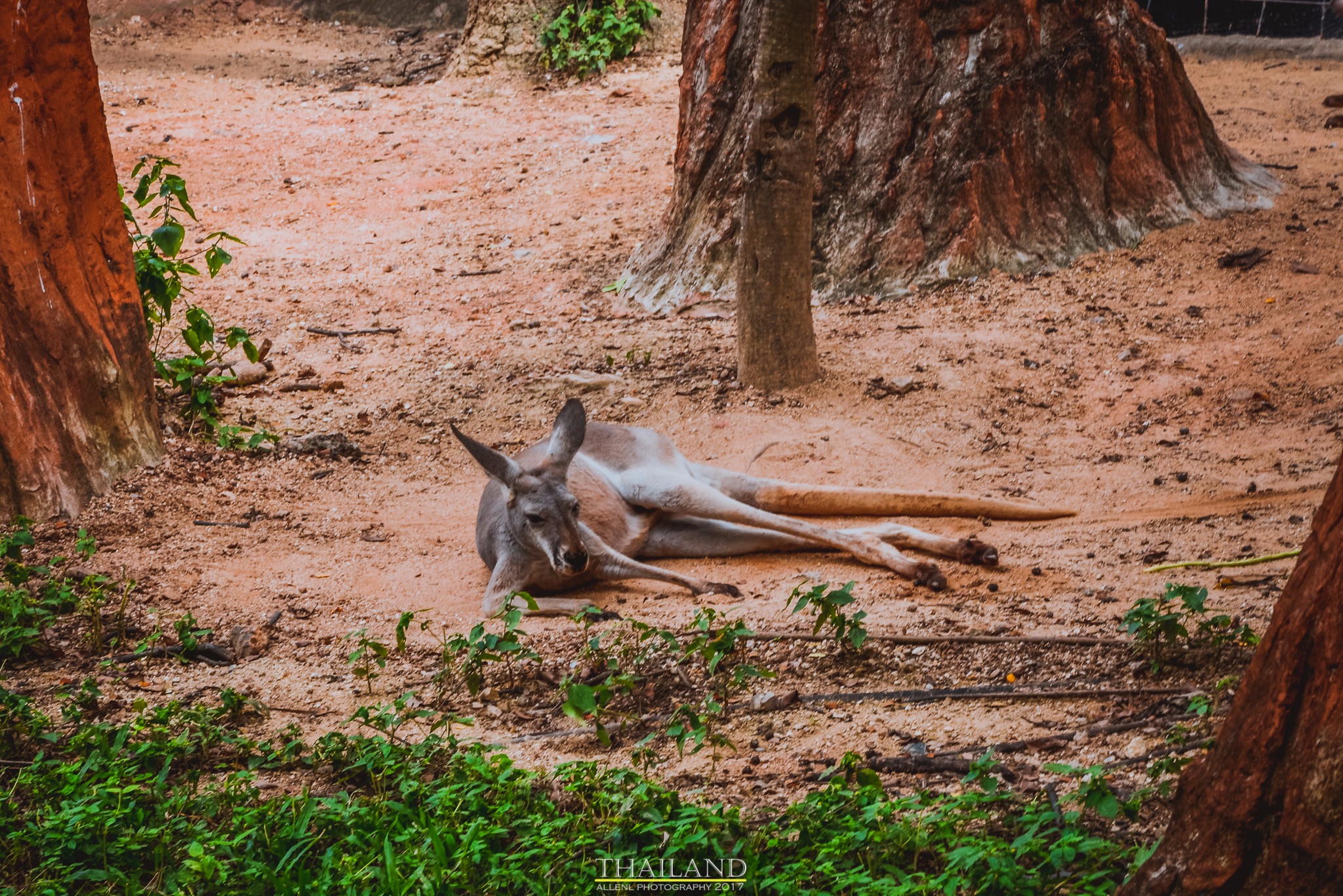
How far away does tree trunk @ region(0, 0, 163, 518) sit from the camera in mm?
4602

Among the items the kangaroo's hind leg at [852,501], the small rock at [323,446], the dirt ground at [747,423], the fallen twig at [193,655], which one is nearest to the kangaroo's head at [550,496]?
the dirt ground at [747,423]

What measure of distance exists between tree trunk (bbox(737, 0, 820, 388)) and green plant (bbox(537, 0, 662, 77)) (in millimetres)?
7044

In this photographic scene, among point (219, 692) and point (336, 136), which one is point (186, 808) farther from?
point (336, 136)

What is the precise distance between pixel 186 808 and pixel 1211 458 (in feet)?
14.0

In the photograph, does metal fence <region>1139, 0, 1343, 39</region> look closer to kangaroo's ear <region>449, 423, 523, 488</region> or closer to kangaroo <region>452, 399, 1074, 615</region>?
kangaroo <region>452, 399, 1074, 615</region>

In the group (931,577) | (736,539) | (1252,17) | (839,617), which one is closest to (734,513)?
(736,539)

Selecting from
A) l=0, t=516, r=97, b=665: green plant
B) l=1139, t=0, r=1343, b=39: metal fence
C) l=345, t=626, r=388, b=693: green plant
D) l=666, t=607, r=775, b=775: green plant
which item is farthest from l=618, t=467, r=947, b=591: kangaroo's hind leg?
l=1139, t=0, r=1343, b=39: metal fence

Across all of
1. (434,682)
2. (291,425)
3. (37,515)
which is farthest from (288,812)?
(291,425)

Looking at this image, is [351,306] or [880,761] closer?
[880,761]

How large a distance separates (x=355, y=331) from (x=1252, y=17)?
9609mm

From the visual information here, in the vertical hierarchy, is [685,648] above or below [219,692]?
above

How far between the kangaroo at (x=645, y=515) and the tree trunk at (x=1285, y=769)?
2.33 m

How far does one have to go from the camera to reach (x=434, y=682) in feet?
11.2

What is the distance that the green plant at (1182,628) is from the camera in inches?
116
